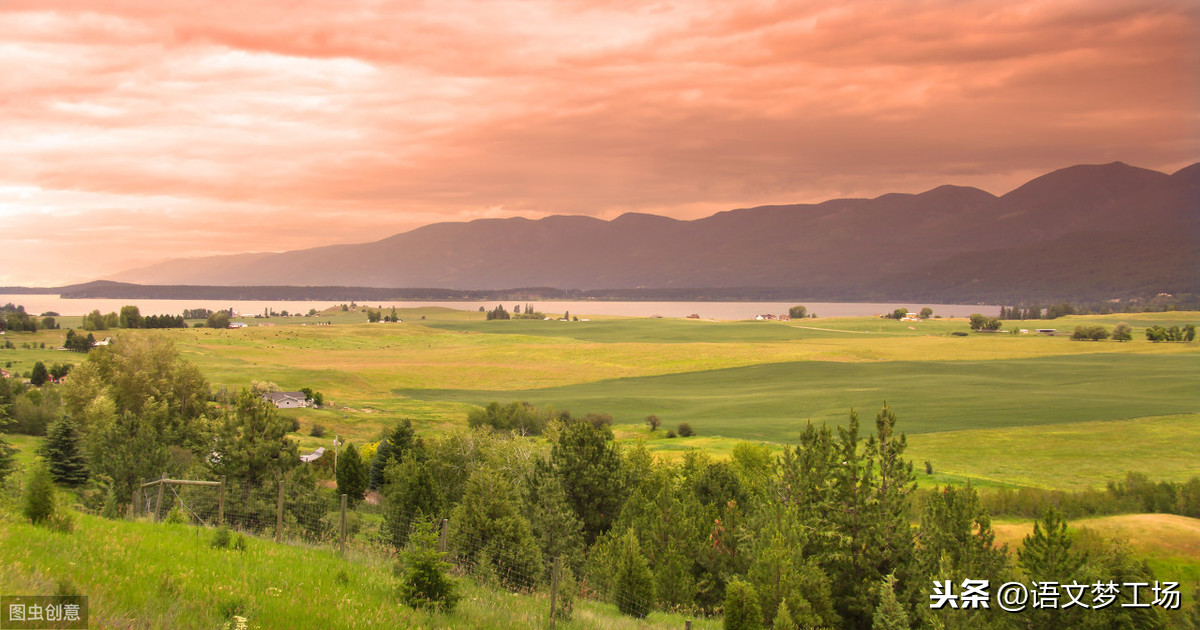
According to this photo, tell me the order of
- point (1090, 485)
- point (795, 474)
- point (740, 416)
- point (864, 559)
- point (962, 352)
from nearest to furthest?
point (864, 559), point (795, 474), point (1090, 485), point (740, 416), point (962, 352)

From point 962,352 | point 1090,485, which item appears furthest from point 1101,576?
point 962,352

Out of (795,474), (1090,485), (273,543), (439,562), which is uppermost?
(439,562)

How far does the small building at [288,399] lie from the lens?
92500 millimetres

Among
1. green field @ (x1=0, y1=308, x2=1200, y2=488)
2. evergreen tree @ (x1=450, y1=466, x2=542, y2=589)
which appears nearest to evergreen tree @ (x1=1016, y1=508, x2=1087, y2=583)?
evergreen tree @ (x1=450, y1=466, x2=542, y2=589)

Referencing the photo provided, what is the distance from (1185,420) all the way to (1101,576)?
231ft

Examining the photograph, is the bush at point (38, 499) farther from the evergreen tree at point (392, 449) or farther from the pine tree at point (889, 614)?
the evergreen tree at point (392, 449)

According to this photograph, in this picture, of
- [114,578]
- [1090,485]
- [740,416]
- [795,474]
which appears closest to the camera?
[114,578]

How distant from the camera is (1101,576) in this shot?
27.4 meters

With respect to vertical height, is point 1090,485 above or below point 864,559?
below

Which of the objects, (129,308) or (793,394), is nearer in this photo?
(793,394)

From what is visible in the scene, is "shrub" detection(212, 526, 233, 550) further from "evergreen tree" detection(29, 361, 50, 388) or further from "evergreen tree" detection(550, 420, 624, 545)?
"evergreen tree" detection(29, 361, 50, 388)

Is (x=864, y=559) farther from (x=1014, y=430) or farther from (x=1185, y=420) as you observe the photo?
(x=1185, y=420)

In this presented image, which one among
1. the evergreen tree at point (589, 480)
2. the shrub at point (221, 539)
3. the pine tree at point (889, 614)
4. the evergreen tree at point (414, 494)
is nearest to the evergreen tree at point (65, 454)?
the evergreen tree at point (414, 494)

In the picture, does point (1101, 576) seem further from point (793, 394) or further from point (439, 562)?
point (793, 394)
